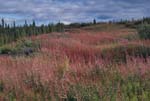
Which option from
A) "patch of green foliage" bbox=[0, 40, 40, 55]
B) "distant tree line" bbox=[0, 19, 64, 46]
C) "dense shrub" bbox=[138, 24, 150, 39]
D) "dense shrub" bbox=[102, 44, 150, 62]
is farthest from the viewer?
"distant tree line" bbox=[0, 19, 64, 46]

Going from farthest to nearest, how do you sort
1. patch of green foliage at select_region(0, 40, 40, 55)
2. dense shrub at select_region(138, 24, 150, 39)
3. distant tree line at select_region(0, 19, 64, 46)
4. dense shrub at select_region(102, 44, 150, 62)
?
distant tree line at select_region(0, 19, 64, 46) < dense shrub at select_region(138, 24, 150, 39) < patch of green foliage at select_region(0, 40, 40, 55) < dense shrub at select_region(102, 44, 150, 62)

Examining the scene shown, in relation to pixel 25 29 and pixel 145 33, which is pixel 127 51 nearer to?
pixel 145 33

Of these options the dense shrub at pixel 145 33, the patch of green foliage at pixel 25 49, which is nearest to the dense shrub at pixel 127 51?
the patch of green foliage at pixel 25 49

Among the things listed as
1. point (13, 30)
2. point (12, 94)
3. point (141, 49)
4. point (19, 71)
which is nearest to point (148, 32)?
point (141, 49)

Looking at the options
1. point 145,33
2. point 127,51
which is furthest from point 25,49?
point 145,33

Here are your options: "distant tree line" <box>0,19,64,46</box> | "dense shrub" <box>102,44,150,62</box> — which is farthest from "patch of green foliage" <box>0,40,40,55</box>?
"distant tree line" <box>0,19,64,46</box>

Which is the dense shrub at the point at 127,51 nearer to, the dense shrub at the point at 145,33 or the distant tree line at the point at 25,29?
the dense shrub at the point at 145,33

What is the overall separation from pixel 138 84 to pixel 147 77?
0.62 meters

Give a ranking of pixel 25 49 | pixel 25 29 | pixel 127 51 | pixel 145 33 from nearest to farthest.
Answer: pixel 127 51, pixel 25 49, pixel 145 33, pixel 25 29

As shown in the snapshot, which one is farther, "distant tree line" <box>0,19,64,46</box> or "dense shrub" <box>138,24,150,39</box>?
"distant tree line" <box>0,19,64,46</box>

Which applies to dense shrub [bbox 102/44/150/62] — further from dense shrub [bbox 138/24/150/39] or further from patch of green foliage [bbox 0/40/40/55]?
dense shrub [bbox 138/24/150/39]

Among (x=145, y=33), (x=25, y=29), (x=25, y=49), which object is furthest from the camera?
(x=25, y=29)

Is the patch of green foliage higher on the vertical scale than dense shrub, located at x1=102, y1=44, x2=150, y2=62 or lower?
lower

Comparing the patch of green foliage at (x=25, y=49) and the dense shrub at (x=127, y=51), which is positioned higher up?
the dense shrub at (x=127, y=51)
